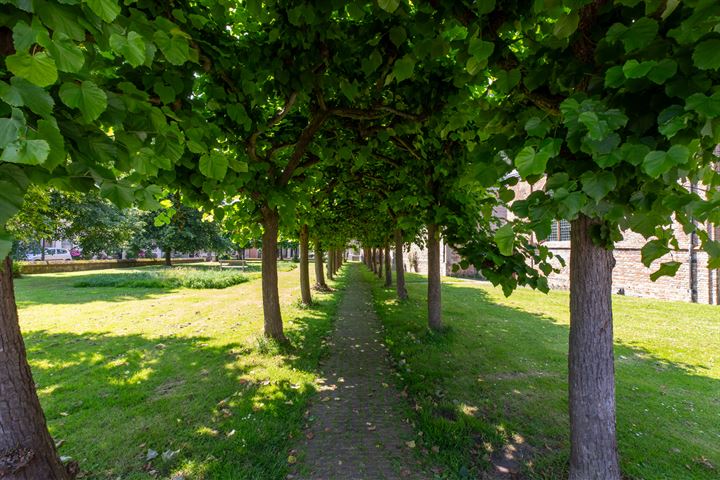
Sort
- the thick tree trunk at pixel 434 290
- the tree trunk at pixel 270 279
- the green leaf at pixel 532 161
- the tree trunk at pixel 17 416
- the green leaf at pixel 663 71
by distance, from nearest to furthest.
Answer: the green leaf at pixel 663 71, the green leaf at pixel 532 161, the tree trunk at pixel 17 416, the tree trunk at pixel 270 279, the thick tree trunk at pixel 434 290

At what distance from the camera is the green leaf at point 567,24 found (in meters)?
2.10

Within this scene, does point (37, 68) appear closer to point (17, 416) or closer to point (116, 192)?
point (116, 192)

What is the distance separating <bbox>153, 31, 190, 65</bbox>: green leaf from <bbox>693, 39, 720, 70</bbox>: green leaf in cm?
264

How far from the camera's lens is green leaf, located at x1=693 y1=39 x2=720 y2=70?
1.51m

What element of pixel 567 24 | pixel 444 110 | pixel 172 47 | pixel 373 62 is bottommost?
pixel 172 47

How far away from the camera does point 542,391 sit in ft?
16.8

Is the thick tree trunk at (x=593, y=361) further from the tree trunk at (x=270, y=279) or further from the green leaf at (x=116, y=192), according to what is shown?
the tree trunk at (x=270, y=279)

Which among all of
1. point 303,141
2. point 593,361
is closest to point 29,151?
point 593,361

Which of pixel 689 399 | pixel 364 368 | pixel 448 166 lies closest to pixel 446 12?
pixel 448 166

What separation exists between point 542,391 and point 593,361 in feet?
9.01

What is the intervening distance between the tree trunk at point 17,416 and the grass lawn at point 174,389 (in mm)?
885

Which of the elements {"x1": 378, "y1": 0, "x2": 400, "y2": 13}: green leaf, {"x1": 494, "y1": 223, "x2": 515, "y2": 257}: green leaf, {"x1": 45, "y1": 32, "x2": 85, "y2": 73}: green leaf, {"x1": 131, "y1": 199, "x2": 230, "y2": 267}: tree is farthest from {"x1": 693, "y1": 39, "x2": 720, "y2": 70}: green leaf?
{"x1": 131, "y1": 199, "x2": 230, "y2": 267}: tree

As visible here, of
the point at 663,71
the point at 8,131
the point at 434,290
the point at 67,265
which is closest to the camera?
the point at 8,131

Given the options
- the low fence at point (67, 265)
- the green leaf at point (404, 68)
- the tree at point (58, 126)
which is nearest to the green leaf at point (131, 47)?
the tree at point (58, 126)
